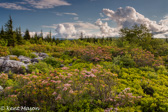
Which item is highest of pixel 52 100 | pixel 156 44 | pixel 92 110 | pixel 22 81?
pixel 156 44

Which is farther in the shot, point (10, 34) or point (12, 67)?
point (10, 34)

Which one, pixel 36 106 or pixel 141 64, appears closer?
pixel 36 106

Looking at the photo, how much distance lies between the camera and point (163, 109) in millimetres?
3490

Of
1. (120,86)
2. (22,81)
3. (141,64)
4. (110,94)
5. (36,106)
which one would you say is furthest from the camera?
(141,64)

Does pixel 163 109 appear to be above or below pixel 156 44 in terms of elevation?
below

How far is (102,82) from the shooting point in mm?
3990

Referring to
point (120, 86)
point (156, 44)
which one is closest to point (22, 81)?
point (120, 86)

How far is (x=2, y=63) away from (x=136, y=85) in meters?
8.77

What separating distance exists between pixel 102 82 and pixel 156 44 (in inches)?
518

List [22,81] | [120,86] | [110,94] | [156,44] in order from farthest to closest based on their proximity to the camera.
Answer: [156,44]
[120,86]
[22,81]
[110,94]

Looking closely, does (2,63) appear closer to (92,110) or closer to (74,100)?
(74,100)

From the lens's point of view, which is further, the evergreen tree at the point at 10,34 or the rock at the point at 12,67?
the evergreen tree at the point at 10,34

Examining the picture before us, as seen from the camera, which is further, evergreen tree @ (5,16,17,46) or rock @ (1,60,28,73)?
evergreen tree @ (5,16,17,46)

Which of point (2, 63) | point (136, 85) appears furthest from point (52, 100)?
point (2, 63)
